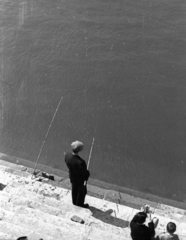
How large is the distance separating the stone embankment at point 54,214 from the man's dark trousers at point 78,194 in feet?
0.33

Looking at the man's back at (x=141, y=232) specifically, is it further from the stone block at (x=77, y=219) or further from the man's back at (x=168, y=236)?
the stone block at (x=77, y=219)

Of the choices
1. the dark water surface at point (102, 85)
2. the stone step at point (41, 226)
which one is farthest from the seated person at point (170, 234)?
the dark water surface at point (102, 85)

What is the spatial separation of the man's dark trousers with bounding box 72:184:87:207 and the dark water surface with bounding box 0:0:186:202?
2.34 metres

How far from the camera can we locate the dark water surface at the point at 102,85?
965cm

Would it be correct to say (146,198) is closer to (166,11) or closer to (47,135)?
(47,135)

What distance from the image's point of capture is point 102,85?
11133 millimetres

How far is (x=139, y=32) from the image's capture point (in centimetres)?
1273

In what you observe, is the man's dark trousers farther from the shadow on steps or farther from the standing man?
the shadow on steps

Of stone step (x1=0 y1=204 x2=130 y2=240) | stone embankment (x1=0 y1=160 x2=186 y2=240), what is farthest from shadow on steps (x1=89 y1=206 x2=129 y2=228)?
stone step (x1=0 y1=204 x2=130 y2=240)

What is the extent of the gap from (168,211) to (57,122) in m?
3.86

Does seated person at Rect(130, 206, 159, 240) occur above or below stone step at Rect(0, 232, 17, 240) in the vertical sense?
above

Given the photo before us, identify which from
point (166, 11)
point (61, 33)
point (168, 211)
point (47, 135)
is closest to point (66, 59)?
point (61, 33)

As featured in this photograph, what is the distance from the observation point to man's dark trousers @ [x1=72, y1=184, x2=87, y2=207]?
675 cm

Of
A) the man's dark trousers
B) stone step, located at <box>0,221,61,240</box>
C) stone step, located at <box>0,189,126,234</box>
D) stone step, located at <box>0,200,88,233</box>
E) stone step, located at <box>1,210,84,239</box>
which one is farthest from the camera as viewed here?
the man's dark trousers
